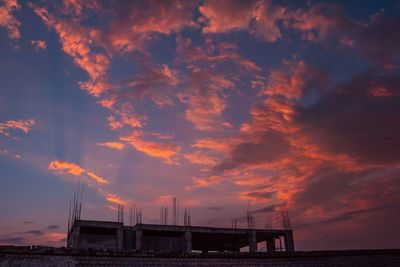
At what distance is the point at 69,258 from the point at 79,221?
601 inches

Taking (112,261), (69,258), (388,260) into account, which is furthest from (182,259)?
(388,260)

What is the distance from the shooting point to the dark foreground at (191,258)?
66.4 feet

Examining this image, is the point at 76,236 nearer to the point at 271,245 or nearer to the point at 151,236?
the point at 151,236

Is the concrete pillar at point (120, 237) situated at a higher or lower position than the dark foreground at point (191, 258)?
higher

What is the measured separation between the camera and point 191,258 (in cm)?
2453

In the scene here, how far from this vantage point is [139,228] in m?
37.9

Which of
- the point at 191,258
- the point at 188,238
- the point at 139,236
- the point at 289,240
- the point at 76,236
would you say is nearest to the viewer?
the point at 191,258

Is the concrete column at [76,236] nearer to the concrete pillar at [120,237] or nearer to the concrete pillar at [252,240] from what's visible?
the concrete pillar at [120,237]

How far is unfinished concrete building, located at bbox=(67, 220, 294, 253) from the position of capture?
36500 millimetres

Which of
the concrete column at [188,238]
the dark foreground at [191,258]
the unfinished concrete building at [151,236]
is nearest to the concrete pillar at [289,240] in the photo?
the unfinished concrete building at [151,236]

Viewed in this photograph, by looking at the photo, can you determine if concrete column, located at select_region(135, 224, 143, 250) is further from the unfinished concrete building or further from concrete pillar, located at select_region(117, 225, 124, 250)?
concrete pillar, located at select_region(117, 225, 124, 250)

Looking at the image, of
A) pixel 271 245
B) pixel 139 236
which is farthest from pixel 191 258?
pixel 271 245

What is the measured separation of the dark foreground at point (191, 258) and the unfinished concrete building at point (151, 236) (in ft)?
33.0

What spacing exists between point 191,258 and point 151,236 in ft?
55.8
